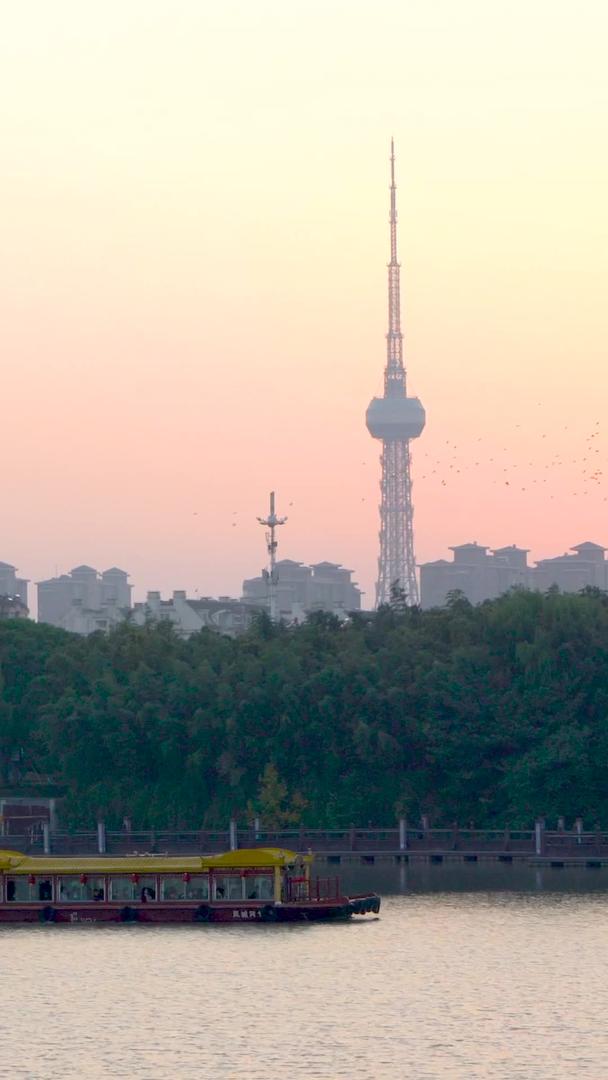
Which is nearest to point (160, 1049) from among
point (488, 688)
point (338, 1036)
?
point (338, 1036)

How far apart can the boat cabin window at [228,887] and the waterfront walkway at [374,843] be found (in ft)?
68.3

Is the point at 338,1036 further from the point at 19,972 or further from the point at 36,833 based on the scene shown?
the point at 36,833

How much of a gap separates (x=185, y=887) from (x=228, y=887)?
4.00ft

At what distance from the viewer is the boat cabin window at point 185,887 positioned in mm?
63156

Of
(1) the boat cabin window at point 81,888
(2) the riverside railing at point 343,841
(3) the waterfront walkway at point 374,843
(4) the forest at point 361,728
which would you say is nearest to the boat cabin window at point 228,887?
(1) the boat cabin window at point 81,888

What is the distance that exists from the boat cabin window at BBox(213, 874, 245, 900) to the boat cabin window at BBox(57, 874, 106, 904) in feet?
10.8

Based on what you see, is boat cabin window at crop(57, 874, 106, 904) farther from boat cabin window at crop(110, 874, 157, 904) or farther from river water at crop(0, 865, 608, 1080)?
river water at crop(0, 865, 608, 1080)

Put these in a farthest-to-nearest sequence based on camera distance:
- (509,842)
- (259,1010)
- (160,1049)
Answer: (509,842) < (259,1010) < (160,1049)

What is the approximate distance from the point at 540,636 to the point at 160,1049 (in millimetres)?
46286

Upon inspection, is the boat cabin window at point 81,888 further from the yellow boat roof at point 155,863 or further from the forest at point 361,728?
the forest at point 361,728

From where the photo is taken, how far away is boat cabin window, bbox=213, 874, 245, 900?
206 feet

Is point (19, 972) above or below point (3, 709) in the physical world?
below

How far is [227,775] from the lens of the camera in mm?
90250

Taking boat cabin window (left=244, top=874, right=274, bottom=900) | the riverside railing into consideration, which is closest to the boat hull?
boat cabin window (left=244, top=874, right=274, bottom=900)
